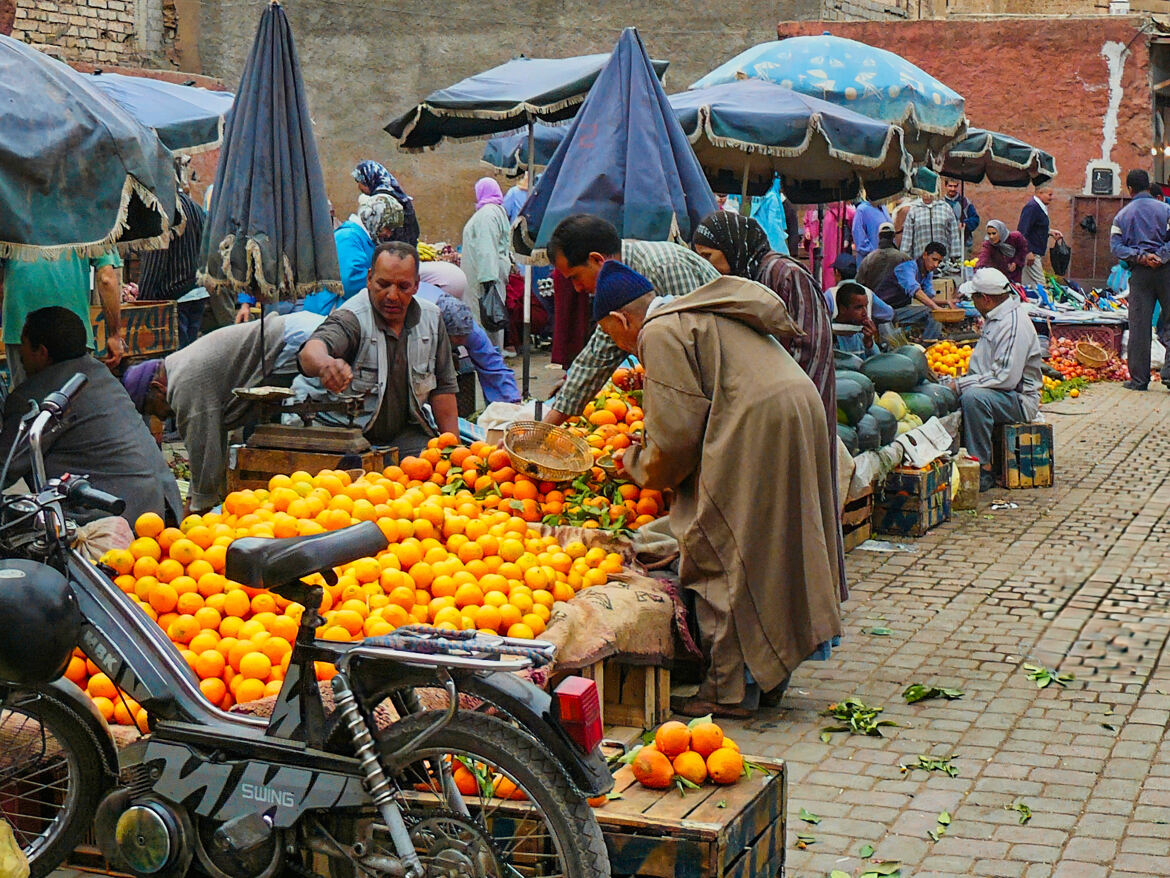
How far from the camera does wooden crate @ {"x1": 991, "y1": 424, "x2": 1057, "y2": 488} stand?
406 inches

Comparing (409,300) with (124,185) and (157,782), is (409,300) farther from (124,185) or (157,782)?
(157,782)

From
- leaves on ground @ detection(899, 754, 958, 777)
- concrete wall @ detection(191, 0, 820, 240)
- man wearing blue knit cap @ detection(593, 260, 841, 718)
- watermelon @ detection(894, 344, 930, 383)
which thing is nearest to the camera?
leaves on ground @ detection(899, 754, 958, 777)

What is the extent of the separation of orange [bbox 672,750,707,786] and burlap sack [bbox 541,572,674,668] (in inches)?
35.9

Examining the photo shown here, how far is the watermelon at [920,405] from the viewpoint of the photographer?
9.48 meters

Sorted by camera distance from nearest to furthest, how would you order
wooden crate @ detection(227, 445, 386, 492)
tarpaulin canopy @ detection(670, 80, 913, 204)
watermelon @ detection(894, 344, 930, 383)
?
wooden crate @ detection(227, 445, 386, 492), tarpaulin canopy @ detection(670, 80, 913, 204), watermelon @ detection(894, 344, 930, 383)

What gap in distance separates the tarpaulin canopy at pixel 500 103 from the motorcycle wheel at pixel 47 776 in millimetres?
6930

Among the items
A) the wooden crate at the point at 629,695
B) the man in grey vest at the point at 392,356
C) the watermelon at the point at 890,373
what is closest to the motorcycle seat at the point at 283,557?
the wooden crate at the point at 629,695

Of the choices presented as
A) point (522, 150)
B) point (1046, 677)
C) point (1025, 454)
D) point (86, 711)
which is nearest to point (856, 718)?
point (1046, 677)

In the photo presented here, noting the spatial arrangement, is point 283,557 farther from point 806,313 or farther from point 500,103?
point 500,103

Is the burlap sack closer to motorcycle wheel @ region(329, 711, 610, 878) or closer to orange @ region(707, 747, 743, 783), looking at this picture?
orange @ region(707, 747, 743, 783)

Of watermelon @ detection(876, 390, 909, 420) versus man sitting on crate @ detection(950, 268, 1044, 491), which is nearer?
watermelon @ detection(876, 390, 909, 420)

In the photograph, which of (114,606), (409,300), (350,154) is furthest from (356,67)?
(114,606)

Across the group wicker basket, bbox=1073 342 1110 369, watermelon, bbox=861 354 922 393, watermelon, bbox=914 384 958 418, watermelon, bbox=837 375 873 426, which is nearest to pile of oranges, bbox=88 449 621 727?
watermelon, bbox=837 375 873 426

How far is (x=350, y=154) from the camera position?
22.2 m
